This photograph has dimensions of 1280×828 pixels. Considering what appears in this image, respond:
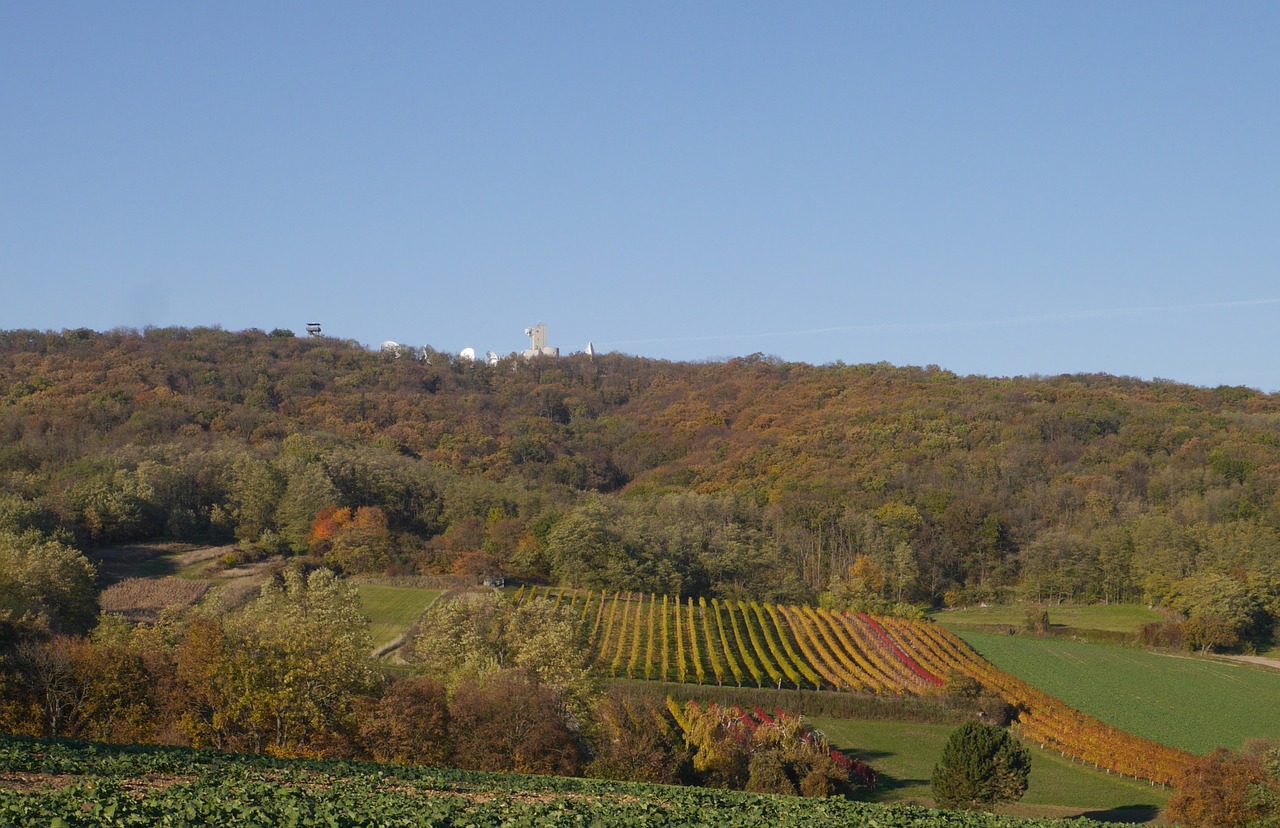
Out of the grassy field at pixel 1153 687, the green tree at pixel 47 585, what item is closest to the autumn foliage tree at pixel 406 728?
the green tree at pixel 47 585

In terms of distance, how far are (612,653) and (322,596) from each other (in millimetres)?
18010

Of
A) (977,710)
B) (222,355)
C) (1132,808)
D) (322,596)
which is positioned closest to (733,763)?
(1132,808)

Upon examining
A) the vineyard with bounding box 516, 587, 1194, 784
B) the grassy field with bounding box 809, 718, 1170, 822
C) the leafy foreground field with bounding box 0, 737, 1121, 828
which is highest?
the leafy foreground field with bounding box 0, 737, 1121, 828

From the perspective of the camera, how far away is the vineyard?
132 feet

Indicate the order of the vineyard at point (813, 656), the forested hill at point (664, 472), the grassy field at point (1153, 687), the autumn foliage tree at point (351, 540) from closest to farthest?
1. the vineyard at point (813, 656)
2. the grassy field at point (1153, 687)
3. the autumn foliage tree at point (351, 540)
4. the forested hill at point (664, 472)

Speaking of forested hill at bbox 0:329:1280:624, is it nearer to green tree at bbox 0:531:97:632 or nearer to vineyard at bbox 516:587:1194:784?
vineyard at bbox 516:587:1194:784

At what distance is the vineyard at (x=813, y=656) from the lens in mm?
40375

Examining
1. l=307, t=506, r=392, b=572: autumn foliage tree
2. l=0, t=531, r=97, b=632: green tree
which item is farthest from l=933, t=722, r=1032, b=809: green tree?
l=307, t=506, r=392, b=572: autumn foliage tree

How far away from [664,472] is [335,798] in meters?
93.0

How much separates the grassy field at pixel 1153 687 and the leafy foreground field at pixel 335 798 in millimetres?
27282

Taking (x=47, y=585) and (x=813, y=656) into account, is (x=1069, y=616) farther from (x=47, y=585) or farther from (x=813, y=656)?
(x=47, y=585)

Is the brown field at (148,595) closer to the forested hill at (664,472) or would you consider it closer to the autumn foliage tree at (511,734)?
the forested hill at (664,472)

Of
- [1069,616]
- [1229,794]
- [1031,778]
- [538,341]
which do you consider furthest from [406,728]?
[538,341]

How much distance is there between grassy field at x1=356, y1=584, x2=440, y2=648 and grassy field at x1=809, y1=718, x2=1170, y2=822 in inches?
840
